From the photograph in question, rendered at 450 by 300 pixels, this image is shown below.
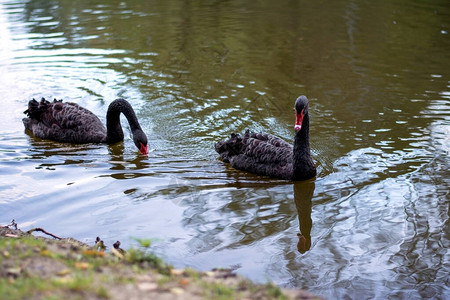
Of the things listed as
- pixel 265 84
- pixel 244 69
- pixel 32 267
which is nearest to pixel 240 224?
pixel 32 267

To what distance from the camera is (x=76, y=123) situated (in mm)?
8758

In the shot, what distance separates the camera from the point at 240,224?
589 cm

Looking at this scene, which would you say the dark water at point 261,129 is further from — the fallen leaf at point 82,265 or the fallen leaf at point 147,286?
the fallen leaf at point 147,286

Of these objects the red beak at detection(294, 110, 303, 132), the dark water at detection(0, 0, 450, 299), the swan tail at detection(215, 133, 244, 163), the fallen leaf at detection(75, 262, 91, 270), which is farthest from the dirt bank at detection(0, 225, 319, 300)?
the swan tail at detection(215, 133, 244, 163)

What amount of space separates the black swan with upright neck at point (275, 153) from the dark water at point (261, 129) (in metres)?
0.16

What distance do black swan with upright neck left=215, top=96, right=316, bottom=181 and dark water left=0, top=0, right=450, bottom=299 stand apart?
16cm

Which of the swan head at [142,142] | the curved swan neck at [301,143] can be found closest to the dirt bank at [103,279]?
the curved swan neck at [301,143]

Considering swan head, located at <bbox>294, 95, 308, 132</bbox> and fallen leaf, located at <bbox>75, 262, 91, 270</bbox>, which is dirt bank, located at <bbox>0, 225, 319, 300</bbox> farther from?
swan head, located at <bbox>294, 95, 308, 132</bbox>

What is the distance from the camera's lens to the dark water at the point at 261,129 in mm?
5328

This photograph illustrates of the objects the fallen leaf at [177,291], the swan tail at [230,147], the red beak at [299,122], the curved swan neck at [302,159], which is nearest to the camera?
the fallen leaf at [177,291]

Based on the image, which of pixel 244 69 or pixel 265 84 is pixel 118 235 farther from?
pixel 244 69

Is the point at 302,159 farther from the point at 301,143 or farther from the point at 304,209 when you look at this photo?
the point at 304,209

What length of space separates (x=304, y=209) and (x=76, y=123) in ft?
13.5

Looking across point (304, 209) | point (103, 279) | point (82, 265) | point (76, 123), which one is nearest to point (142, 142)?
point (76, 123)
